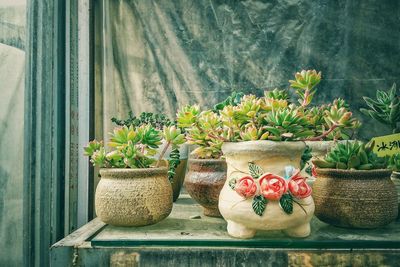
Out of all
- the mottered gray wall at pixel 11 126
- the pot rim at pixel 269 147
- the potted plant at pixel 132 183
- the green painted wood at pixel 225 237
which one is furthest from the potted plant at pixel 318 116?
the mottered gray wall at pixel 11 126

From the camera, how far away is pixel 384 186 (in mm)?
863

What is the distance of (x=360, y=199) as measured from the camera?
85 centimetres

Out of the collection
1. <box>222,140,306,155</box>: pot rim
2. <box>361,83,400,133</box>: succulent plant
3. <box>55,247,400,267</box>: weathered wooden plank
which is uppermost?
<box>361,83,400,133</box>: succulent plant

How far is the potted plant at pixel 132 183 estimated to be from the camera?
2.89 ft

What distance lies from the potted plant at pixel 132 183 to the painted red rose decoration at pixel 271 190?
237 millimetres

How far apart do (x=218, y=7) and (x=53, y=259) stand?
1.33 meters

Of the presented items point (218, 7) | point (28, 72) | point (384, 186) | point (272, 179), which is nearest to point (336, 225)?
point (384, 186)

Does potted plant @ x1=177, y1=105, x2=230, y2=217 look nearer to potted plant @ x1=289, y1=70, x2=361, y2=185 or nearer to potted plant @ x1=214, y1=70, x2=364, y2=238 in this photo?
potted plant @ x1=214, y1=70, x2=364, y2=238

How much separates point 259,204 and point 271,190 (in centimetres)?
4

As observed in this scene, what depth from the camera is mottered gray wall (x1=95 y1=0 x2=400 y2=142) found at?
1.61 m

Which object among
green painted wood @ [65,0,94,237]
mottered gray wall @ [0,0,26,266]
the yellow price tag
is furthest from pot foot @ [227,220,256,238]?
mottered gray wall @ [0,0,26,266]

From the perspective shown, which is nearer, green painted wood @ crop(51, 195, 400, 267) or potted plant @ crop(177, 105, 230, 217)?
green painted wood @ crop(51, 195, 400, 267)

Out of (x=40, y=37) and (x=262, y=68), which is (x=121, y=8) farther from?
(x=262, y=68)

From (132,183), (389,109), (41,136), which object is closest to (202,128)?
(132,183)
